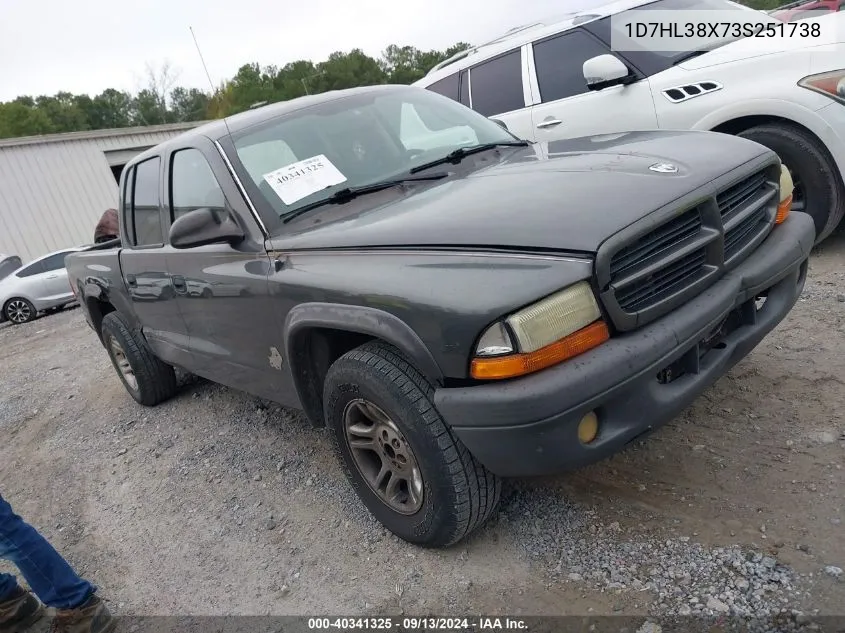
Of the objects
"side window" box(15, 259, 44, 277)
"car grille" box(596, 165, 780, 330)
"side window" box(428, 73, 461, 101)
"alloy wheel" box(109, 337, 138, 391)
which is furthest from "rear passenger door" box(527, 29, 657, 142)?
"side window" box(15, 259, 44, 277)

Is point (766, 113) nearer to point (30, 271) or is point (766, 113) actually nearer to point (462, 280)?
point (462, 280)

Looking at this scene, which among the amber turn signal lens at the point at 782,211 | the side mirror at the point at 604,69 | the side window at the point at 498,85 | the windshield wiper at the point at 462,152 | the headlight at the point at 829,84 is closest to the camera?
the amber turn signal lens at the point at 782,211

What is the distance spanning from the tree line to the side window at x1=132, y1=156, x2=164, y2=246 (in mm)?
45506

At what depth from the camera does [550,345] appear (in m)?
1.93

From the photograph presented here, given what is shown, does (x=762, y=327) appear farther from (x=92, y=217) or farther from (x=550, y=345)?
(x=92, y=217)

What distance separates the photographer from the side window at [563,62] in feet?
16.9

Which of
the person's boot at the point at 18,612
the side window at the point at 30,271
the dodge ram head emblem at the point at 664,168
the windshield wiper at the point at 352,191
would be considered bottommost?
the person's boot at the point at 18,612

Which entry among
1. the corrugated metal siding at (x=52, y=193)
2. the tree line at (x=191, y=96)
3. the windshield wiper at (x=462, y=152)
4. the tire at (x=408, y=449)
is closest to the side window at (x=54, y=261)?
the corrugated metal siding at (x=52, y=193)

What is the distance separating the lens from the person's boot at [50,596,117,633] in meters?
2.48

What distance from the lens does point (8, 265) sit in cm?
1434

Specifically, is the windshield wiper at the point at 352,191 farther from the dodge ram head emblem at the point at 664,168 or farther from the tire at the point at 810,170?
the tire at the point at 810,170

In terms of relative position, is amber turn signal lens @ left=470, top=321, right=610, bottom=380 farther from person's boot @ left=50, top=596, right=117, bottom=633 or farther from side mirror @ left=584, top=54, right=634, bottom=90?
side mirror @ left=584, top=54, right=634, bottom=90

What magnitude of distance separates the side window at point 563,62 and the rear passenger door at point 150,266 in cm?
328

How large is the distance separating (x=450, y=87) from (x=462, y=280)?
463 centimetres
